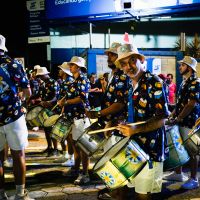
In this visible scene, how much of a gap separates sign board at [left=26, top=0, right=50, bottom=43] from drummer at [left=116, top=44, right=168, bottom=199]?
15682 mm

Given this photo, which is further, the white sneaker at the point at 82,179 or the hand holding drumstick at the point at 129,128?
Result: the white sneaker at the point at 82,179

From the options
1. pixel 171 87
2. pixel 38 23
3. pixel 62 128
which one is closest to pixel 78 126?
pixel 62 128

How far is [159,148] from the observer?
369 cm

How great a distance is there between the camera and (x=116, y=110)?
4.78m

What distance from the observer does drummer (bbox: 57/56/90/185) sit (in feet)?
20.4

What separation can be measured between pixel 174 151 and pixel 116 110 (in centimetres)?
89

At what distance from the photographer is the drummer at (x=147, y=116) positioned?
11.7 feet

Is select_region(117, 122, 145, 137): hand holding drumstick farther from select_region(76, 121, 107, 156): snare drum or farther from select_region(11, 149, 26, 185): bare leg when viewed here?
select_region(11, 149, 26, 185): bare leg

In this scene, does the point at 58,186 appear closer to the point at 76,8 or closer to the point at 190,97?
the point at 190,97

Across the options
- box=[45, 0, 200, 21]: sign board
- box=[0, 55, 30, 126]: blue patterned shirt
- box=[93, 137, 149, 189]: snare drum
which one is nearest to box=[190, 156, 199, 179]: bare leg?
box=[93, 137, 149, 189]: snare drum

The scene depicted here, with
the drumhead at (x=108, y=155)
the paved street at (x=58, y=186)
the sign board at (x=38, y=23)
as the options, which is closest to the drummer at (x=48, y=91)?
the paved street at (x=58, y=186)

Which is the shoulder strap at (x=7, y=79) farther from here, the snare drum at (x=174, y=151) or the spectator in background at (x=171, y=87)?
the spectator in background at (x=171, y=87)

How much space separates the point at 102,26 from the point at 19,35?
7.36 metres

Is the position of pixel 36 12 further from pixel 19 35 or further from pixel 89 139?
pixel 89 139
